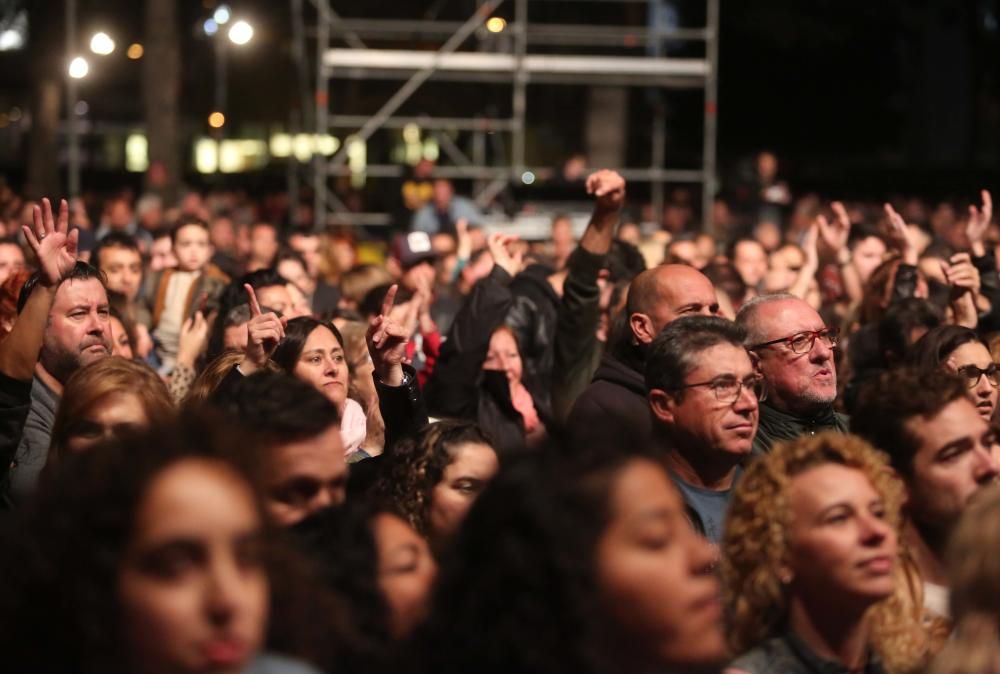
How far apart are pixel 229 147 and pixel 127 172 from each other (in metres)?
8.62

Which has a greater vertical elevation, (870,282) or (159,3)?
(159,3)

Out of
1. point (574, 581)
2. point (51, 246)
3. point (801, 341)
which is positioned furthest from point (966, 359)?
point (574, 581)

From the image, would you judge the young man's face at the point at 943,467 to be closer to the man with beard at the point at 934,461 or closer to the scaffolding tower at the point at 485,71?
the man with beard at the point at 934,461

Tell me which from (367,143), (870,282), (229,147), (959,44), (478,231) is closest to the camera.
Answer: (870,282)

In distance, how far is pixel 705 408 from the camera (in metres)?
6.29

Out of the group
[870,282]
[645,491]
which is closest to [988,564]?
[645,491]

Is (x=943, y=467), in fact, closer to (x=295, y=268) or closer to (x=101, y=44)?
(x=295, y=268)

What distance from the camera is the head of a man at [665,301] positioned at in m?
7.63

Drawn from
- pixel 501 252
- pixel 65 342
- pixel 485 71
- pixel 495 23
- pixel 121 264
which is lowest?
pixel 65 342

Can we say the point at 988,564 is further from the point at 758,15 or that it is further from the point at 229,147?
the point at 229,147

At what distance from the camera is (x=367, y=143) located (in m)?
27.0

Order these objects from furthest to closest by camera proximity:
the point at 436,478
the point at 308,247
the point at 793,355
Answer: the point at 308,247 < the point at 793,355 < the point at 436,478

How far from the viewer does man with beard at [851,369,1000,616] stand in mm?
5453

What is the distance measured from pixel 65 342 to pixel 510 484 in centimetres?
373
